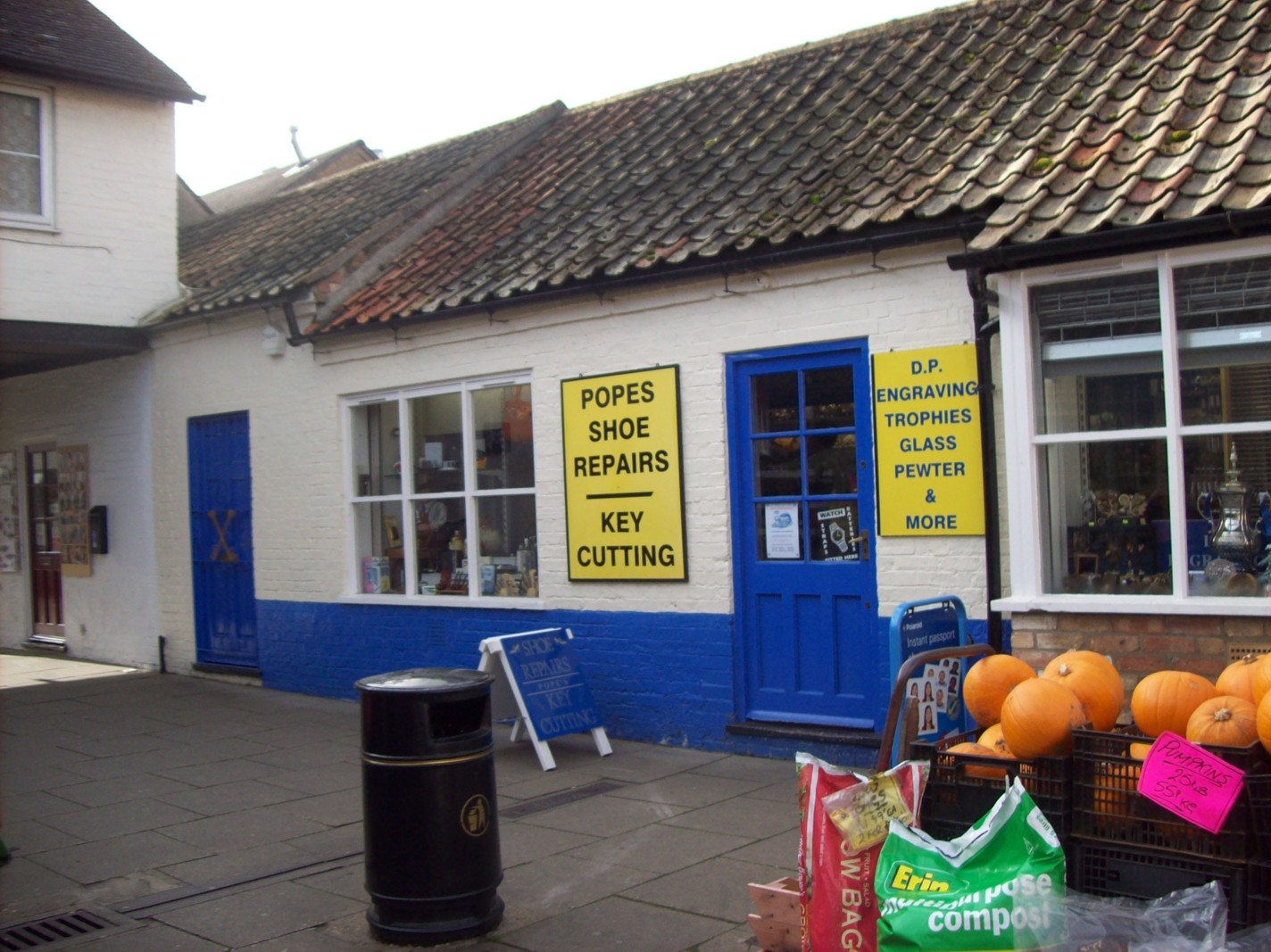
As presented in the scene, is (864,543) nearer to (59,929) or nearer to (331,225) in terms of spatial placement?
(59,929)

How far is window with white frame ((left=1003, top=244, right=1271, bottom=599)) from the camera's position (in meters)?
6.16

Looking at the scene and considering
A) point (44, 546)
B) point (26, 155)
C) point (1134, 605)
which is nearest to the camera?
point (1134, 605)

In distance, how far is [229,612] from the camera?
12.2 meters

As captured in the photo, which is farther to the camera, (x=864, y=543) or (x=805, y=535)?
(x=805, y=535)

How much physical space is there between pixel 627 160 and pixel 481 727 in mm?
6586

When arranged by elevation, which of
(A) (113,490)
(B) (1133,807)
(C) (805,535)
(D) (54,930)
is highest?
(A) (113,490)

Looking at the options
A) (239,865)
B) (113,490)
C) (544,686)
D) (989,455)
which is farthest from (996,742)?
(113,490)

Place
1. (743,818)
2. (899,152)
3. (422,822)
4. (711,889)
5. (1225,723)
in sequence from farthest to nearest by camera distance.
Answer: (899,152), (743,818), (711,889), (422,822), (1225,723)

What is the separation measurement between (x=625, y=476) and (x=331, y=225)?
557cm

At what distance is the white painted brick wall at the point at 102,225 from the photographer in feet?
39.6

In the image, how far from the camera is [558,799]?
7.31m

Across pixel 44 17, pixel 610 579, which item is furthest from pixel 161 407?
pixel 610 579

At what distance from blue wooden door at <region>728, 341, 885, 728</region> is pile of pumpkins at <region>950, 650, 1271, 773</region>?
3.11 meters

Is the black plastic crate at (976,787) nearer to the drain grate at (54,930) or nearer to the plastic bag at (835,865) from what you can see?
the plastic bag at (835,865)
